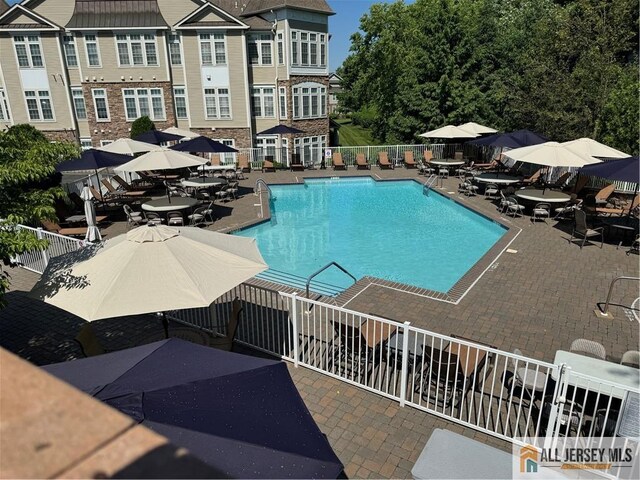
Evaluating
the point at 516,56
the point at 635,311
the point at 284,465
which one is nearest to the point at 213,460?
the point at 284,465

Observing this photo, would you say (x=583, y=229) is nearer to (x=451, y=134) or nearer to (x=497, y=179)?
(x=497, y=179)

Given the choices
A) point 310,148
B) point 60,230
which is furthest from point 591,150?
point 60,230

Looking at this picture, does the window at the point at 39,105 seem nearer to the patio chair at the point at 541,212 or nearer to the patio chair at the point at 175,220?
the patio chair at the point at 175,220

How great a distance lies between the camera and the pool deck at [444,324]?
17.7 ft

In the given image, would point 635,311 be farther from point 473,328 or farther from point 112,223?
point 112,223

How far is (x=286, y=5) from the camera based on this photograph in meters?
27.0

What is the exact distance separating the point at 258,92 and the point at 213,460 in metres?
29.6

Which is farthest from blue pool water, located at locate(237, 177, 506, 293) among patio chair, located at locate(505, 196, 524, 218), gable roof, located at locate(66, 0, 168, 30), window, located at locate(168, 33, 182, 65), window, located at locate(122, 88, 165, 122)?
gable roof, located at locate(66, 0, 168, 30)

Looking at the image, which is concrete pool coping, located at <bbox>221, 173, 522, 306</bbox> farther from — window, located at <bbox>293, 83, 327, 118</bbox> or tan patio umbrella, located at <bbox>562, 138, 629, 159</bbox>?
window, located at <bbox>293, 83, 327, 118</bbox>

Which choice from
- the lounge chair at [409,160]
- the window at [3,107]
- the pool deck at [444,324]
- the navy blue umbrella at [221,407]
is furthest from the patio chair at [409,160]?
the window at [3,107]

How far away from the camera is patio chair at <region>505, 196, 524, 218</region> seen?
51.1ft

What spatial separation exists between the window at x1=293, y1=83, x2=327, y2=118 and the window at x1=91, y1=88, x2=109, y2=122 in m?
12.9

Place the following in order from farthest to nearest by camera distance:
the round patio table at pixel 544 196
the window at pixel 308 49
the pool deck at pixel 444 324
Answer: the window at pixel 308 49 < the round patio table at pixel 544 196 < the pool deck at pixel 444 324

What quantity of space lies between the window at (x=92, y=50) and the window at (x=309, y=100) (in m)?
13.2
